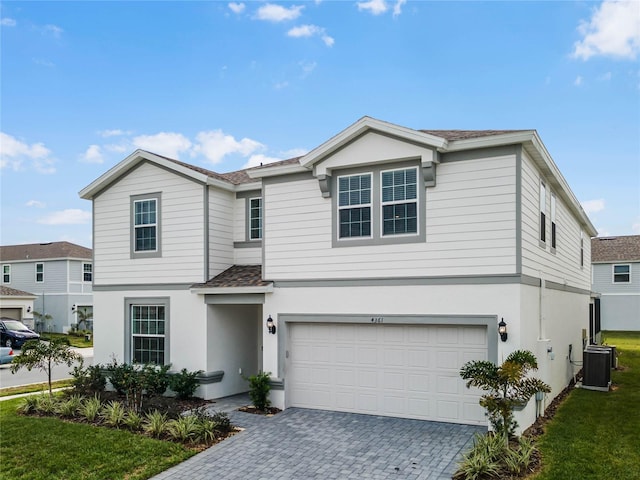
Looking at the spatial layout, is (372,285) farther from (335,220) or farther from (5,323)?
(5,323)

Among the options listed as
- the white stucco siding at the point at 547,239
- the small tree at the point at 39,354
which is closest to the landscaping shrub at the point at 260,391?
the small tree at the point at 39,354

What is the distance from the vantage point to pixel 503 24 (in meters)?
13.4

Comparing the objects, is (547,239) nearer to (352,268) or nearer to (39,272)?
(352,268)

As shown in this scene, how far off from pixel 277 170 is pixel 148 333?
598 cm

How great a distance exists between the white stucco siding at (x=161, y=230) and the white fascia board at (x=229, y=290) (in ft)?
1.50

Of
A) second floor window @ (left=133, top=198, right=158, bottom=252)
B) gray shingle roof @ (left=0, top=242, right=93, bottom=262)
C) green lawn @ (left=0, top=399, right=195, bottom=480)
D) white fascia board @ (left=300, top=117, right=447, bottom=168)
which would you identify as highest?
white fascia board @ (left=300, top=117, right=447, bottom=168)

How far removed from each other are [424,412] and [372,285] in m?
2.82

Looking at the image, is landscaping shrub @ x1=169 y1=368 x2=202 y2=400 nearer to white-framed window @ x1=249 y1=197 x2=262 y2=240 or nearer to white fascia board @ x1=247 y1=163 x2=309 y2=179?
white-framed window @ x1=249 y1=197 x2=262 y2=240

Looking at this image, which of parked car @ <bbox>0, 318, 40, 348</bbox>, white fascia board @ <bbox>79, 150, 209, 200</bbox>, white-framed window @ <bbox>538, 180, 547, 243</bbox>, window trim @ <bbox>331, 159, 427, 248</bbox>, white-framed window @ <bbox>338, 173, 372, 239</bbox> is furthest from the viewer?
parked car @ <bbox>0, 318, 40, 348</bbox>

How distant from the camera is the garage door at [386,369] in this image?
10367 mm

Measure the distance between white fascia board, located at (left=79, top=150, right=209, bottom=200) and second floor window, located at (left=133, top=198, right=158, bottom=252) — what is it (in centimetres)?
100

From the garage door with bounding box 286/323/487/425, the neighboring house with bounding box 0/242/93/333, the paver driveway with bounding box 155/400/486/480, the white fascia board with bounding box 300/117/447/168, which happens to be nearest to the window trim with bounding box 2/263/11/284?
the neighboring house with bounding box 0/242/93/333

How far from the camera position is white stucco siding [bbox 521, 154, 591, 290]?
400 inches

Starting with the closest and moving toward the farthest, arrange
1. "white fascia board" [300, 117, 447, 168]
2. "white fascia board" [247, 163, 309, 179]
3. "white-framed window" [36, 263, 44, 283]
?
"white fascia board" [300, 117, 447, 168] < "white fascia board" [247, 163, 309, 179] < "white-framed window" [36, 263, 44, 283]
